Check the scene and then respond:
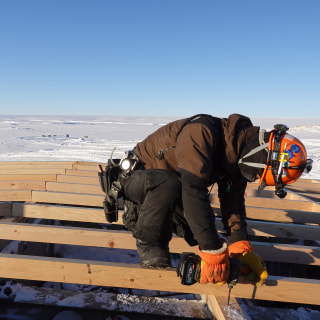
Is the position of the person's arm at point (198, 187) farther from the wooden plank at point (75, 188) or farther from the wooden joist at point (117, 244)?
the wooden plank at point (75, 188)

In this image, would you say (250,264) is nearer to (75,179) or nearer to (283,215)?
(283,215)

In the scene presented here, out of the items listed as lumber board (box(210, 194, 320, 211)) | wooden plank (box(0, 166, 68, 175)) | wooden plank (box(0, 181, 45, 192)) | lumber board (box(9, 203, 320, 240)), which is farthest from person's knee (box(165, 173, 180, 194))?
wooden plank (box(0, 166, 68, 175))

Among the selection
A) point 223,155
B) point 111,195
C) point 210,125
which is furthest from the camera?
point 111,195

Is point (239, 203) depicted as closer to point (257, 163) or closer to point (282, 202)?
point (257, 163)

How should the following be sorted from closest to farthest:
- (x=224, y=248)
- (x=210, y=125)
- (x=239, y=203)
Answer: (x=224, y=248) < (x=210, y=125) < (x=239, y=203)

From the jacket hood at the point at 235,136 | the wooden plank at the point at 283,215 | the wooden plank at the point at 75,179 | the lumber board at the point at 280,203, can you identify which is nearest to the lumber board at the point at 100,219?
the wooden plank at the point at 283,215

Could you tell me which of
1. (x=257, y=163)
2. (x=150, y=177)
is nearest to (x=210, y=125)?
(x=257, y=163)

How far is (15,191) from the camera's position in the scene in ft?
11.6

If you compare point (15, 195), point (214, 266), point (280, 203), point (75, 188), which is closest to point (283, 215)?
point (280, 203)

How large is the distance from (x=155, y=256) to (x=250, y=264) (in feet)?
2.26

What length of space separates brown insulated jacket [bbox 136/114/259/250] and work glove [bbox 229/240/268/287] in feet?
0.61

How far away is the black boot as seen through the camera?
6.26 ft

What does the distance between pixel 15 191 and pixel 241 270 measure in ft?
9.98

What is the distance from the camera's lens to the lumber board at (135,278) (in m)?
1.82
